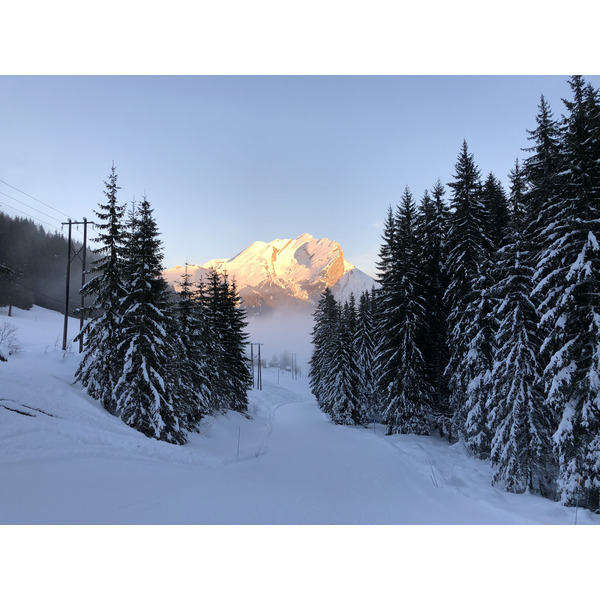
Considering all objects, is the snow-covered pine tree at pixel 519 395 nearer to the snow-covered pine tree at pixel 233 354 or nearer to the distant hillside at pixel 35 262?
the snow-covered pine tree at pixel 233 354

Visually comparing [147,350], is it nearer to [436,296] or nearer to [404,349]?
[404,349]

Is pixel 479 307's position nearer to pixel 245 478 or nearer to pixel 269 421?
pixel 245 478

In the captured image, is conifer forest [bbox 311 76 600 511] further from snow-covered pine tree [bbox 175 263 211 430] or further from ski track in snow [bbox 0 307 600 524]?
snow-covered pine tree [bbox 175 263 211 430]

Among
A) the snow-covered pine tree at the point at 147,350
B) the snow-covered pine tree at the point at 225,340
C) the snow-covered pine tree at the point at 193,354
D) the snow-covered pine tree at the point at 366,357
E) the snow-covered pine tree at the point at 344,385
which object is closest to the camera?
the snow-covered pine tree at the point at 147,350

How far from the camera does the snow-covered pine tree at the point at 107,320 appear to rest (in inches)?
662

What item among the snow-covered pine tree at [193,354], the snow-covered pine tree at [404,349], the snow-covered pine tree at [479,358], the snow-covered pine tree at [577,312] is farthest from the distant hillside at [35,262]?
the snow-covered pine tree at [577,312]

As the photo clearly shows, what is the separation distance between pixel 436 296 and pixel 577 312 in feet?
48.7

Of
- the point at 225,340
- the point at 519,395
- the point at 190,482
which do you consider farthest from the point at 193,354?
the point at 519,395

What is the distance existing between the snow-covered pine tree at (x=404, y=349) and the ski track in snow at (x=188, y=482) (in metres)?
5.86

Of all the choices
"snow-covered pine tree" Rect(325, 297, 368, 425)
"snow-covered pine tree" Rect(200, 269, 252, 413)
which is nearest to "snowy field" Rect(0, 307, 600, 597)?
"snow-covered pine tree" Rect(200, 269, 252, 413)

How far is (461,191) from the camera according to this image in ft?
73.7

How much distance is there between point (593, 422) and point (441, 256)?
672 inches

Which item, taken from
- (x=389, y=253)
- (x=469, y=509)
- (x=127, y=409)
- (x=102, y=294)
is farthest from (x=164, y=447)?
(x=389, y=253)

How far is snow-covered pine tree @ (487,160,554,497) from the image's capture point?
13477mm
